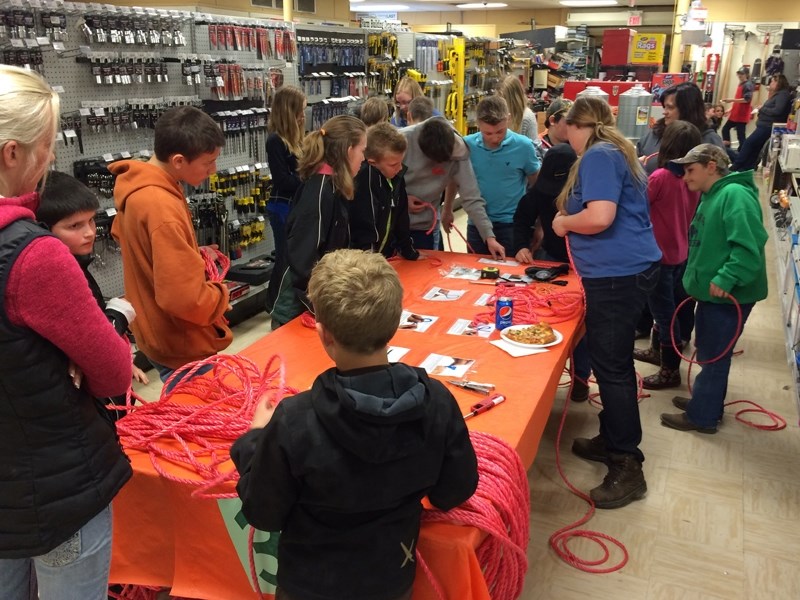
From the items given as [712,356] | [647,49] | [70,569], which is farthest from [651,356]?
[647,49]

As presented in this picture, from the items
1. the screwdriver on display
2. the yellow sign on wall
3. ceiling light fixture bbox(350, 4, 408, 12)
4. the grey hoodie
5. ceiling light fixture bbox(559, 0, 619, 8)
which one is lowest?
the screwdriver on display

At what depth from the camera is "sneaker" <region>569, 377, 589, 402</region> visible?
3742 millimetres

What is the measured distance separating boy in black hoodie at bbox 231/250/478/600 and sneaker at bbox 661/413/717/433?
7.93 ft

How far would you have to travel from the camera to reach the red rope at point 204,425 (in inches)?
67.4

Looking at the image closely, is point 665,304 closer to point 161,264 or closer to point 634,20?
point 161,264

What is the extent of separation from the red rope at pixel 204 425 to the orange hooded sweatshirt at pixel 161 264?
261 mm

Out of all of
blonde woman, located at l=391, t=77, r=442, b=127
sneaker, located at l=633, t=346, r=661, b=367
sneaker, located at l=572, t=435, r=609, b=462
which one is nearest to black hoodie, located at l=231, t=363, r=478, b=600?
sneaker, located at l=572, t=435, r=609, b=462

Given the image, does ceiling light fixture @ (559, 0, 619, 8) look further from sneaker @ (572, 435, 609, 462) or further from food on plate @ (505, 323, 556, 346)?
food on plate @ (505, 323, 556, 346)

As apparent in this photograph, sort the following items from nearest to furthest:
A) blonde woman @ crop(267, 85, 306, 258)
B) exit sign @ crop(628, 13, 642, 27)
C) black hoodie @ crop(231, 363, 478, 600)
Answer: black hoodie @ crop(231, 363, 478, 600) → blonde woman @ crop(267, 85, 306, 258) → exit sign @ crop(628, 13, 642, 27)

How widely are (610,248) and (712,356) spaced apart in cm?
111

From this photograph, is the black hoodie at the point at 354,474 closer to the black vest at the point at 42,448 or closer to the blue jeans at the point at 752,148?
the black vest at the point at 42,448

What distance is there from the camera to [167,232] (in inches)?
84.1

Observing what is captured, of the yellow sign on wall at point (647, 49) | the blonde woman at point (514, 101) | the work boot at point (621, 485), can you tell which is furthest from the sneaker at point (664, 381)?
the yellow sign on wall at point (647, 49)

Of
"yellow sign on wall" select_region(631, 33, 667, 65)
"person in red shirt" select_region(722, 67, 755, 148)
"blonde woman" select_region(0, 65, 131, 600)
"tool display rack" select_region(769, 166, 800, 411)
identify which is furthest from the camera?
"yellow sign on wall" select_region(631, 33, 667, 65)
